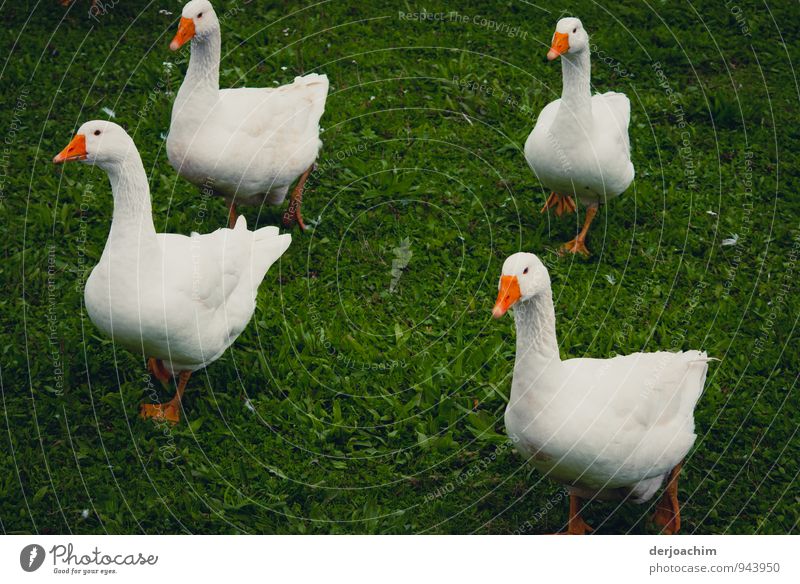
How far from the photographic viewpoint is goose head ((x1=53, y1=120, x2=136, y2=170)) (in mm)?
5051

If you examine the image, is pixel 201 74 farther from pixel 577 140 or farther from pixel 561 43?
pixel 577 140

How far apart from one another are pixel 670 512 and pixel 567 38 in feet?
10.9

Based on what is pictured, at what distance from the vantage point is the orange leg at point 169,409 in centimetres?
559

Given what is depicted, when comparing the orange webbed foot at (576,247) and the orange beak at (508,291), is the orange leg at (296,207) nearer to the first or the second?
the orange webbed foot at (576,247)

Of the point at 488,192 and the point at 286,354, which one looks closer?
the point at 286,354

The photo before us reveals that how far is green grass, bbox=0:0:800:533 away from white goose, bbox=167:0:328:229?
682 millimetres

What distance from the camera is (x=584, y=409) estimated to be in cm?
442

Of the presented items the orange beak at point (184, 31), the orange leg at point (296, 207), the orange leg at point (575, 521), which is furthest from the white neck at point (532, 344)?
the orange beak at point (184, 31)

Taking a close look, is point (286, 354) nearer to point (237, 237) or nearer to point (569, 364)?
point (237, 237)

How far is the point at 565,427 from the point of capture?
4.37 m

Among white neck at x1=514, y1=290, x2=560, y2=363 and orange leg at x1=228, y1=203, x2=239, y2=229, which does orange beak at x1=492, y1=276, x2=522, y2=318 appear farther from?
orange leg at x1=228, y1=203, x2=239, y2=229

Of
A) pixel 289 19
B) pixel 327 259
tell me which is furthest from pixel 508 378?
pixel 289 19

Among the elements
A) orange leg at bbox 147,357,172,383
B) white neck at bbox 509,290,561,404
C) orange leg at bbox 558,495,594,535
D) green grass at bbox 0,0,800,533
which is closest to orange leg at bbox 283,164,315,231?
green grass at bbox 0,0,800,533

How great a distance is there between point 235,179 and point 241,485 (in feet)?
7.56
